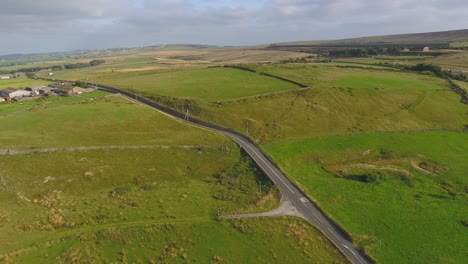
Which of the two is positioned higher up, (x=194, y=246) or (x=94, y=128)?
(x=94, y=128)

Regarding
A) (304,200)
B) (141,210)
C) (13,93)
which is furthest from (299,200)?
(13,93)

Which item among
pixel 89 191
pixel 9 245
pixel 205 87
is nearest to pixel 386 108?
pixel 205 87

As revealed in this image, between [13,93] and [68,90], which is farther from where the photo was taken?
[13,93]

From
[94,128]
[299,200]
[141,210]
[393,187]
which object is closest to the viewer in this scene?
[141,210]

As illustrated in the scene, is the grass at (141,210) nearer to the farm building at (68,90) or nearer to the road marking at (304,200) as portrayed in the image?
the road marking at (304,200)

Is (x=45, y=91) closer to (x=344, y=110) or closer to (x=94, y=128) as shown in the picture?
(x=94, y=128)

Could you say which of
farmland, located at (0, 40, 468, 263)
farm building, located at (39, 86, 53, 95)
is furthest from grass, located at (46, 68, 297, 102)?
farm building, located at (39, 86, 53, 95)

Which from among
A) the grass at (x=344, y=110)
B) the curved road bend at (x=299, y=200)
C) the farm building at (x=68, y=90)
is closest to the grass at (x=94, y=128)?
the curved road bend at (x=299, y=200)
